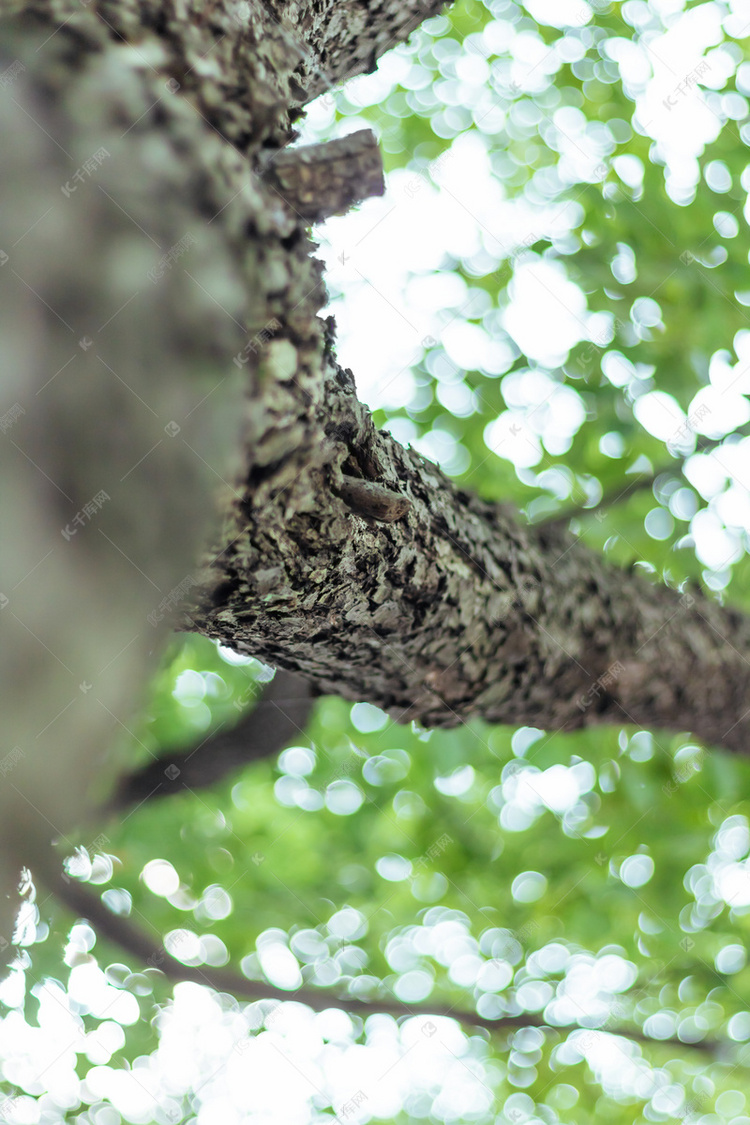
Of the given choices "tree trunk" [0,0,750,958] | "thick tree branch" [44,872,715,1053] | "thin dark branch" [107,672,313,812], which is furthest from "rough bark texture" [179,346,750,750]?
"thick tree branch" [44,872,715,1053]

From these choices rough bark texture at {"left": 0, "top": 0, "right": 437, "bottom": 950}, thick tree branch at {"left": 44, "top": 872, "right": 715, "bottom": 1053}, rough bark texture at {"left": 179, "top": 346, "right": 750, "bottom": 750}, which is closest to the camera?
rough bark texture at {"left": 0, "top": 0, "right": 437, "bottom": 950}

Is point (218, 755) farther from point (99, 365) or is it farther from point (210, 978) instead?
point (99, 365)

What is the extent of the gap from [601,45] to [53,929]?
1932 mm

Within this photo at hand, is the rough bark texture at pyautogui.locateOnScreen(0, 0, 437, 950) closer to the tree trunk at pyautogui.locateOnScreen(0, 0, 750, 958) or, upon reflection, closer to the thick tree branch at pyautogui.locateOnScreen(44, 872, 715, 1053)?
the tree trunk at pyautogui.locateOnScreen(0, 0, 750, 958)

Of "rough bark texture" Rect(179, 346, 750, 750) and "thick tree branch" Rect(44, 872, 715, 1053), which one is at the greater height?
"rough bark texture" Rect(179, 346, 750, 750)

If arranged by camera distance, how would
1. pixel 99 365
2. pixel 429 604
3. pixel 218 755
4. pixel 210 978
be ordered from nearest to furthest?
pixel 99 365 → pixel 429 604 → pixel 210 978 → pixel 218 755

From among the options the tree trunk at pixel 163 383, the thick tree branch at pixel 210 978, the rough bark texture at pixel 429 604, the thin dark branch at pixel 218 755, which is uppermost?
the tree trunk at pixel 163 383

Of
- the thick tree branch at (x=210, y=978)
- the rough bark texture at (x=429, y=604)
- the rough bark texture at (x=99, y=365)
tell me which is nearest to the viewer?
the rough bark texture at (x=99, y=365)

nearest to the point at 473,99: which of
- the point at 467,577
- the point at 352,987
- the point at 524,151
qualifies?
the point at 524,151

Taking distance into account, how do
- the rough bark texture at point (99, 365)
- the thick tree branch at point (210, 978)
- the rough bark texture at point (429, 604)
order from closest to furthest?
1. the rough bark texture at point (99, 365)
2. the rough bark texture at point (429, 604)
3. the thick tree branch at point (210, 978)

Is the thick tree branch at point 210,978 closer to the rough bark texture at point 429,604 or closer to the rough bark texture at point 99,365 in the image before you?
the rough bark texture at point 429,604

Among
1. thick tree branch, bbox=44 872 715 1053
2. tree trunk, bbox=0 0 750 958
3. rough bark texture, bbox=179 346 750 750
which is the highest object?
tree trunk, bbox=0 0 750 958

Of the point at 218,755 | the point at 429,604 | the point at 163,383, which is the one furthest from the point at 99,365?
the point at 218,755

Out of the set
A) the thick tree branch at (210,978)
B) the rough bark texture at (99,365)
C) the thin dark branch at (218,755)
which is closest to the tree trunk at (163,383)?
the rough bark texture at (99,365)
